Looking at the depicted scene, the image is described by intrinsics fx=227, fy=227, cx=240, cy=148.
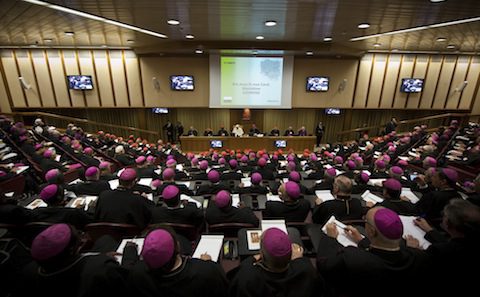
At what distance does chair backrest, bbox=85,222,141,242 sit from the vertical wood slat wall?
36.7 feet

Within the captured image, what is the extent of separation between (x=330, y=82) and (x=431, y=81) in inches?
251

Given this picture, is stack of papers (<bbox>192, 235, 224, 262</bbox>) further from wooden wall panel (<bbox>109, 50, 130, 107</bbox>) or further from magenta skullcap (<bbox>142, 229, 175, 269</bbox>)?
wooden wall panel (<bbox>109, 50, 130, 107</bbox>)

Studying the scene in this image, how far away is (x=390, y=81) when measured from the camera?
13.8 m

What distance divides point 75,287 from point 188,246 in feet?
3.53

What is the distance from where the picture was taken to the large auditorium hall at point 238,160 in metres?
1.88

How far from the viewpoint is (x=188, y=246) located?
2592mm

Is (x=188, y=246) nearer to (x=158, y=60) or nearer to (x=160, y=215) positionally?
(x=160, y=215)

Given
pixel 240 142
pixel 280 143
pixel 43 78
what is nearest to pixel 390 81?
pixel 280 143

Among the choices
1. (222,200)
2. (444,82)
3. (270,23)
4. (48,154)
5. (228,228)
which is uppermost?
(270,23)

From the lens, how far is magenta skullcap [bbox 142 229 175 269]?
168 centimetres

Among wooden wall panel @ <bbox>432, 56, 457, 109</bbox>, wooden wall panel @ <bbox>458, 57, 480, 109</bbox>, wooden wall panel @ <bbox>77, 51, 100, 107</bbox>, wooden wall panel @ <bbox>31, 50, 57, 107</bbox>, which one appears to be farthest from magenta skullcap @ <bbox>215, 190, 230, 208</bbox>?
wooden wall panel @ <bbox>458, 57, 480, 109</bbox>

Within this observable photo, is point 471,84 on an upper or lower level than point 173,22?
lower

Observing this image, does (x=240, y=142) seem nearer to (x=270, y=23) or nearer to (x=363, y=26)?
(x=270, y=23)

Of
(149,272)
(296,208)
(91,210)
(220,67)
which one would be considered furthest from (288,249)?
(220,67)
